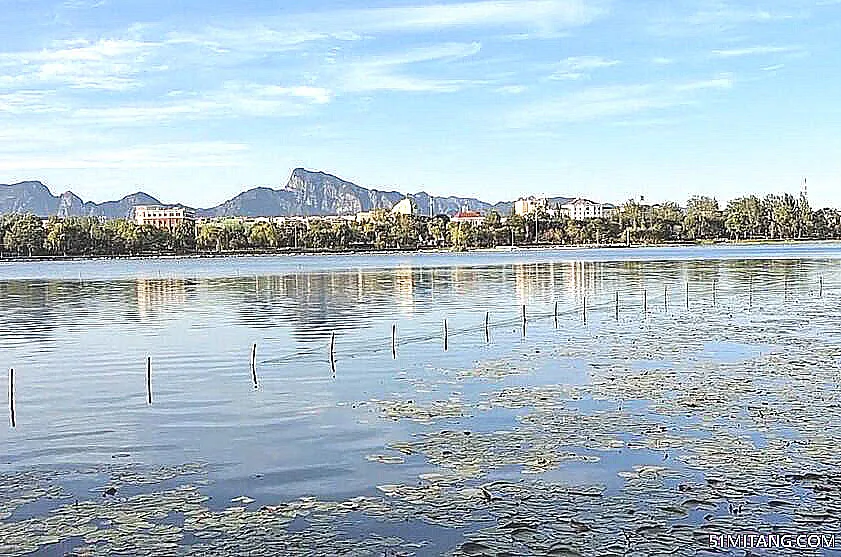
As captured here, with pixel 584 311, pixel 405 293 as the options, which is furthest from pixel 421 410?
pixel 405 293

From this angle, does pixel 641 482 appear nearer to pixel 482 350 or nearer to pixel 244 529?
pixel 244 529

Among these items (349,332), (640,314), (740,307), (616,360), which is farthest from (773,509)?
(740,307)

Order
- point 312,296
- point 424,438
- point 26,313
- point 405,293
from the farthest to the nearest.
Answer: point 405,293, point 312,296, point 26,313, point 424,438

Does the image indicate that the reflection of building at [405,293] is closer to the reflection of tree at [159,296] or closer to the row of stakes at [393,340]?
the row of stakes at [393,340]

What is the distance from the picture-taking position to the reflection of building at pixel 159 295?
155 feet

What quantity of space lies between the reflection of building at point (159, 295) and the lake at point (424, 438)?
469 inches

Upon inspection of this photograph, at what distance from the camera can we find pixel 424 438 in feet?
51.0

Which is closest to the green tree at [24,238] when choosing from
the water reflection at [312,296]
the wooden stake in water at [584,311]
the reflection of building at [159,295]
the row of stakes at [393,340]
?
the water reflection at [312,296]

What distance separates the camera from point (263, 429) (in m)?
16.8

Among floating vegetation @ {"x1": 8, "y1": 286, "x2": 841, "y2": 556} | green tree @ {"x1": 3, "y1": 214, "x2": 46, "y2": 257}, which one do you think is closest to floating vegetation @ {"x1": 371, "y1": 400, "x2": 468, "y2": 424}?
floating vegetation @ {"x1": 8, "y1": 286, "x2": 841, "y2": 556}

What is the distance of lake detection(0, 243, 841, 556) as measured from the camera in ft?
35.5

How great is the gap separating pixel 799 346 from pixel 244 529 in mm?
19516

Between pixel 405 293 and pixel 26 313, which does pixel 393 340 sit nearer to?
pixel 26 313

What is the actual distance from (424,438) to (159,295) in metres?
45.3
